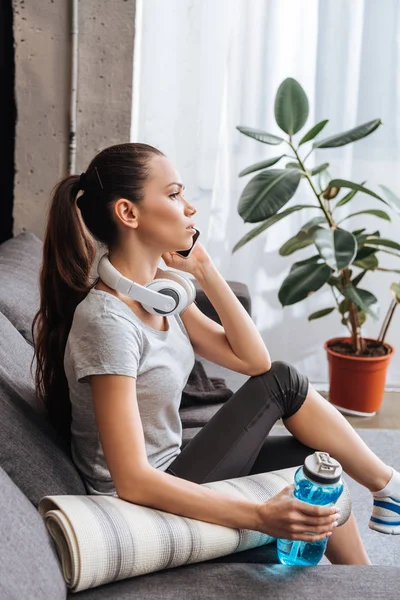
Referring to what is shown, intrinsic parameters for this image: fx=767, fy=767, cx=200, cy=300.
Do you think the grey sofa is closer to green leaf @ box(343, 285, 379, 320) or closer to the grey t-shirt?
the grey t-shirt

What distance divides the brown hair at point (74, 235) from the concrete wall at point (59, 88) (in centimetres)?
132

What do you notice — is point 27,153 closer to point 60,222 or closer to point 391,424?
point 60,222

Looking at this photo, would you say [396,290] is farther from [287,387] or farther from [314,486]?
[314,486]

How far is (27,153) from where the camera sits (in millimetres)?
2654

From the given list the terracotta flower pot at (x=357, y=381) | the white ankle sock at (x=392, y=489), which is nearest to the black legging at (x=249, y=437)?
the white ankle sock at (x=392, y=489)

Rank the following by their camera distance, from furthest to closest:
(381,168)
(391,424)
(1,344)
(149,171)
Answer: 1. (381,168)
2. (391,424)
3. (1,344)
4. (149,171)

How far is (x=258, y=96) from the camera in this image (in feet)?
10.1

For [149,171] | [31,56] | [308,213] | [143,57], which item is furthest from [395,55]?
[149,171]

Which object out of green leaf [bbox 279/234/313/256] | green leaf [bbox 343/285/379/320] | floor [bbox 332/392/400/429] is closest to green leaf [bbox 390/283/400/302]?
green leaf [bbox 343/285/379/320]

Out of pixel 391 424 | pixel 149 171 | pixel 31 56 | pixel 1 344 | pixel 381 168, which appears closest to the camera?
pixel 149 171

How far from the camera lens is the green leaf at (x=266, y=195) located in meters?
2.47

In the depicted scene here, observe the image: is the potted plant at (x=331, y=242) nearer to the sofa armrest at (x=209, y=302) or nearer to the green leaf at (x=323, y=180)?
the green leaf at (x=323, y=180)

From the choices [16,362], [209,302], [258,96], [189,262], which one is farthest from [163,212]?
[258,96]

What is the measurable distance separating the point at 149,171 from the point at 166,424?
0.46m
